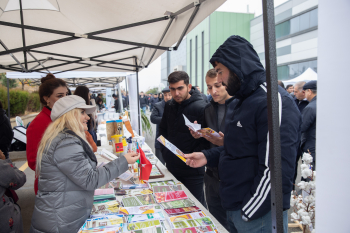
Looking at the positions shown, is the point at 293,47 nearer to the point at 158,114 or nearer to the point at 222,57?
the point at 158,114

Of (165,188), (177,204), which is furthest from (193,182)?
(177,204)

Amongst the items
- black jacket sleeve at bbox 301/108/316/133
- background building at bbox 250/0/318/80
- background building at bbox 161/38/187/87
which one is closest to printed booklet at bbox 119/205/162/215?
black jacket sleeve at bbox 301/108/316/133

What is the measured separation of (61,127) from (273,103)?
130cm

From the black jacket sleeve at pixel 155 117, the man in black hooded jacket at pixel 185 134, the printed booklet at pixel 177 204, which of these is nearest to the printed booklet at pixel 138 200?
the printed booklet at pixel 177 204

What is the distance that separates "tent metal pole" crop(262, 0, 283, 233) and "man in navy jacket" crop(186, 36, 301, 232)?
28 centimetres

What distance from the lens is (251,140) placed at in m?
1.17

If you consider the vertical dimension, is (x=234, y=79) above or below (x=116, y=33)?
below

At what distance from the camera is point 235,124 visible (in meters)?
1.24

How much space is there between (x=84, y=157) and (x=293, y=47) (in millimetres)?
21169

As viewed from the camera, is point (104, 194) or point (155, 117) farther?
point (155, 117)

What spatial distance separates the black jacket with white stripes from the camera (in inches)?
40.9

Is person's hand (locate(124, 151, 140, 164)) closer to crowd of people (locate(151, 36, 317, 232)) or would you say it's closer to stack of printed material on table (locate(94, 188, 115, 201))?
stack of printed material on table (locate(94, 188, 115, 201))

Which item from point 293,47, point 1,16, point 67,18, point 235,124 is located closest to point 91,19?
point 67,18

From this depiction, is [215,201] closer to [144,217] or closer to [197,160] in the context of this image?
[197,160]
